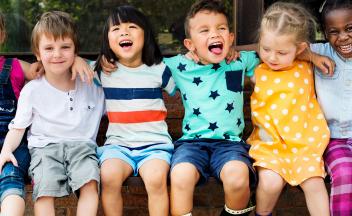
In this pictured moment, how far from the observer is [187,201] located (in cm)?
283

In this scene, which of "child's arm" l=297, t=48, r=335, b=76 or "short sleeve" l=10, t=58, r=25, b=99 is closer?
"child's arm" l=297, t=48, r=335, b=76

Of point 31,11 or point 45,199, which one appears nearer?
point 45,199

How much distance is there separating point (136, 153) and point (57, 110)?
→ 48 cm

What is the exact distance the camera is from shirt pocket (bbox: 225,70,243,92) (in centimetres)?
315

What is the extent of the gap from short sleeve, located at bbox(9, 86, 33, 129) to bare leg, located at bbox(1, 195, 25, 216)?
1.41 feet

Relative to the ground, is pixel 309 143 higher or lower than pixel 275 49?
lower

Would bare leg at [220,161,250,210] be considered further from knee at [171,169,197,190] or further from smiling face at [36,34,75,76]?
smiling face at [36,34,75,76]

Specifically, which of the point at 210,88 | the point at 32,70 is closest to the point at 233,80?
the point at 210,88

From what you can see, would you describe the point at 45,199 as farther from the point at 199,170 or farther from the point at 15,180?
the point at 199,170

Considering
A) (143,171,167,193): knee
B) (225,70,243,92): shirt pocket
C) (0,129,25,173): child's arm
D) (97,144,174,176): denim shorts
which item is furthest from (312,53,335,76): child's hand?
(0,129,25,173): child's arm

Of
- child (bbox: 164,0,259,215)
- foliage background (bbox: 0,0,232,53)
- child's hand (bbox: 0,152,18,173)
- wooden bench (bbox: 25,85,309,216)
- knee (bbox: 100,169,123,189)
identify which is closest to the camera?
Answer: knee (bbox: 100,169,123,189)

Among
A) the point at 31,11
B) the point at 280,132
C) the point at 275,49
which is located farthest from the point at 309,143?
the point at 31,11

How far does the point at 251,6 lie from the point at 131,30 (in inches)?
33.8

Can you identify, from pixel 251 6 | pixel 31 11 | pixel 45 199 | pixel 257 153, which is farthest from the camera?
pixel 31 11
